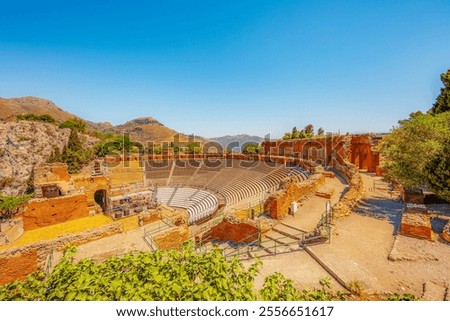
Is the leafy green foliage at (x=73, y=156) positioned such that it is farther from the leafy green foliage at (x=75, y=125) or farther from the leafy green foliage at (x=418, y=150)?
the leafy green foliage at (x=418, y=150)

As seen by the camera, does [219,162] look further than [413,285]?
Yes

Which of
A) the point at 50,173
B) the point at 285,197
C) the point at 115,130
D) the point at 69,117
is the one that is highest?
the point at 69,117

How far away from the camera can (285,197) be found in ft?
39.6

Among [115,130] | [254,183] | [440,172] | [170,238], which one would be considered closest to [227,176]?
[254,183]

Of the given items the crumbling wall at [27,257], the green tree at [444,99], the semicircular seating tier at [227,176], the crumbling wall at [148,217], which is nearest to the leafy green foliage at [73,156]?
the semicircular seating tier at [227,176]

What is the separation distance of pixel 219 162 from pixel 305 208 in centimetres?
2553

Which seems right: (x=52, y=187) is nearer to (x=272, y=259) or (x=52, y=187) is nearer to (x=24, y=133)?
(x=272, y=259)

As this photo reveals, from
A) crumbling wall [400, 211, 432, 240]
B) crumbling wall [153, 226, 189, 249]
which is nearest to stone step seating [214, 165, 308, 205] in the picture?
crumbling wall [153, 226, 189, 249]

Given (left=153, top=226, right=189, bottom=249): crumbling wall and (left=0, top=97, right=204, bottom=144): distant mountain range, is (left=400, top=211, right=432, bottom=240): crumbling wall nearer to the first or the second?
(left=153, top=226, right=189, bottom=249): crumbling wall

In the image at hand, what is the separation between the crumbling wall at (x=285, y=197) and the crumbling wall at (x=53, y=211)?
16.5m

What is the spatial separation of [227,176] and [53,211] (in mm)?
20325

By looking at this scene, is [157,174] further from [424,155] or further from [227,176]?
[424,155]
